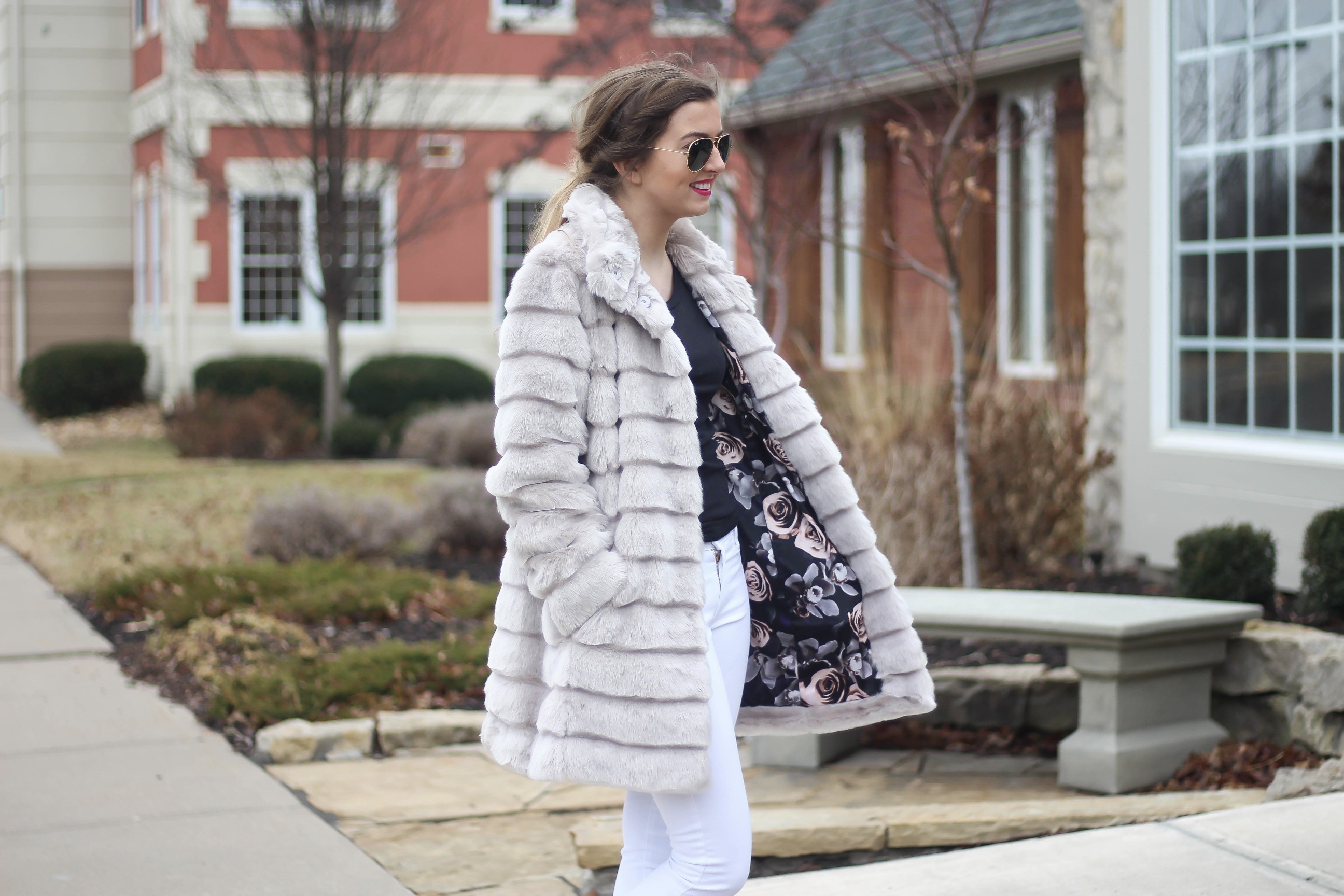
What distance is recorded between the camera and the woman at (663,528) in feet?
8.95

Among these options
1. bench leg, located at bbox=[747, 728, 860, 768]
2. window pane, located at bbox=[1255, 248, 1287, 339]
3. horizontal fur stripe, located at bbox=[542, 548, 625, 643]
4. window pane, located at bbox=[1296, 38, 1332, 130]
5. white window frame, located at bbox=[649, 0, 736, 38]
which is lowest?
bench leg, located at bbox=[747, 728, 860, 768]

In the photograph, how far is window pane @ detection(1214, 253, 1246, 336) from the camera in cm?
737

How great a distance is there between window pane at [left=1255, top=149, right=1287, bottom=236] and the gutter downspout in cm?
1953

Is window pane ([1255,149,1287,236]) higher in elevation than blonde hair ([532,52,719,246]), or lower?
higher

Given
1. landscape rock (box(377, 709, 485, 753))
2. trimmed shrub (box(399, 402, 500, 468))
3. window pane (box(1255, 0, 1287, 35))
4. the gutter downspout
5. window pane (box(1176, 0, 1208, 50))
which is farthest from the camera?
the gutter downspout

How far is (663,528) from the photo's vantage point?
9.00 feet

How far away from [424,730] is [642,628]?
3.42m

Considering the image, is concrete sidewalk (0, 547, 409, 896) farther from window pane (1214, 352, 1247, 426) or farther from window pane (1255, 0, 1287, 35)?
window pane (1255, 0, 1287, 35)

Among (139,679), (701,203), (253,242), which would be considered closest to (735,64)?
(253,242)

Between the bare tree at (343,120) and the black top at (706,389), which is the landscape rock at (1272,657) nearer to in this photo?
the black top at (706,389)

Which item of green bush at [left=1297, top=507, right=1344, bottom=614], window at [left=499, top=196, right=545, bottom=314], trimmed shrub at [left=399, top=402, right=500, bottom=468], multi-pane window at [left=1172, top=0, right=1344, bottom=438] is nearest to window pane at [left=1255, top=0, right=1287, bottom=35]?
multi-pane window at [left=1172, top=0, right=1344, bottom=438]

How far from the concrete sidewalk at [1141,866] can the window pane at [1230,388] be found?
350 centimetres

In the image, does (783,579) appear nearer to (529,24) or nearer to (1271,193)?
(1271,193)

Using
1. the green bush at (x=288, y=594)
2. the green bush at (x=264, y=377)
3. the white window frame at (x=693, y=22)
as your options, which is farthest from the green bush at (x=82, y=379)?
the green bush at (x=288, y=594)
